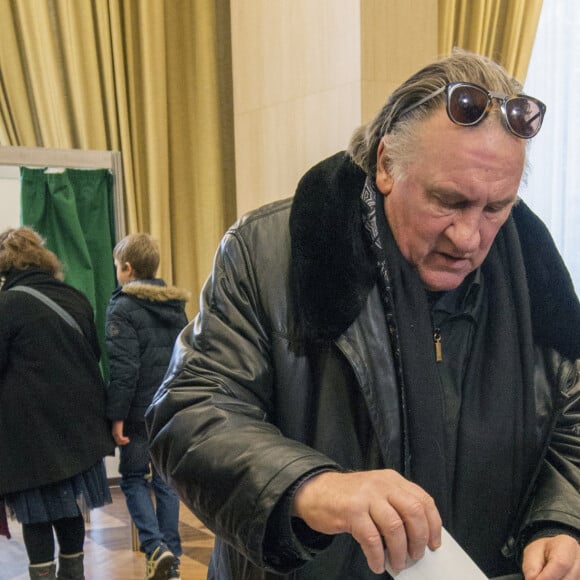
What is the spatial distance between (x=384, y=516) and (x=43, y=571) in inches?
101

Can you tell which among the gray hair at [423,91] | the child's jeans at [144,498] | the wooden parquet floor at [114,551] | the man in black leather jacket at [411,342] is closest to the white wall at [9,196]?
the child's jeans at [144,498]

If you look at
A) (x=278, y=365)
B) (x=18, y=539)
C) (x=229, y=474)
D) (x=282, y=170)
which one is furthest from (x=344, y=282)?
(x=18, y=539)

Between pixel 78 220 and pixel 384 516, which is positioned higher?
pixel 384 516

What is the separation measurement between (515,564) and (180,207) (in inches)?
174

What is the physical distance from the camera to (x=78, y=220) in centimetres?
390

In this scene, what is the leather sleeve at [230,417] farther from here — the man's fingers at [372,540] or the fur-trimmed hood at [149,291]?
the fur-trimmed hood at [149,291]

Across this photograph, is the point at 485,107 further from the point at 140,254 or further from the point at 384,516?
the point at 140,254

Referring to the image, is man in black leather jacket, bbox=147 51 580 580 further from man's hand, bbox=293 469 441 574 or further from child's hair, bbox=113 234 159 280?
child's hair, bbox=113 234 159 280

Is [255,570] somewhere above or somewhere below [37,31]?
below

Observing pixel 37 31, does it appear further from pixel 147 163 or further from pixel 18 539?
pixel 18 539

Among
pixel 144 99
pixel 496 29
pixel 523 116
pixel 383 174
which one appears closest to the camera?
pixel 523 116

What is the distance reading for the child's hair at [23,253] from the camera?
304 cm

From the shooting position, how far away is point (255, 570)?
1.14 meters

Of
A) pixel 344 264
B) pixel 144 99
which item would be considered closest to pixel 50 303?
pixel 344 264
